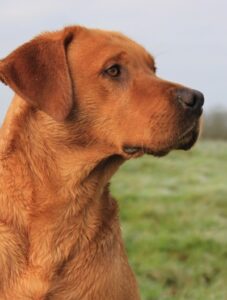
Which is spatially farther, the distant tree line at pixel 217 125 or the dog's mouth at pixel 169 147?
the distant tree line at pixel 217 125

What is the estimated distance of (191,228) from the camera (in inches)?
433

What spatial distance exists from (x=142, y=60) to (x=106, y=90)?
38cm

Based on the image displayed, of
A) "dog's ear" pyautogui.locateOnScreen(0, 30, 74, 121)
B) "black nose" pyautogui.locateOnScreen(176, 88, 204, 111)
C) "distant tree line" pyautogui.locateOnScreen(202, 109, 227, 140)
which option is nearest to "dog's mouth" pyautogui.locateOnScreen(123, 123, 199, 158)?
"black nose" pyautogui.locateOnScreen(176, 88, 204, 111)

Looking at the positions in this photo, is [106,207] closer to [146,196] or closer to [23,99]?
[23,99]

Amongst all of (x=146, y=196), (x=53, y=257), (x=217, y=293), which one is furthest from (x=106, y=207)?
(x=146, y=196)

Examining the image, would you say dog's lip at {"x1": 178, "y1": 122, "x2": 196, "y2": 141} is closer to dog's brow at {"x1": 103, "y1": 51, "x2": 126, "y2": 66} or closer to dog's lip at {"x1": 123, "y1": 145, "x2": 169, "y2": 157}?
dog's lip at {"x1": 123, "y1": 145, "x2": 169, "y2": 157}

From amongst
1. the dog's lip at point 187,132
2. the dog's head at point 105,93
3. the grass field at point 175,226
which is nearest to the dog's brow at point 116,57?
the dog's head at point 105,93

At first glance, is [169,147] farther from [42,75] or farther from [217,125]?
[217,125]

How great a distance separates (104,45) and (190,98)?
63cm

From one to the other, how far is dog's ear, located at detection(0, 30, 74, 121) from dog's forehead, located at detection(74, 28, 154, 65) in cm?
12

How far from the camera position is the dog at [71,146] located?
194 inches

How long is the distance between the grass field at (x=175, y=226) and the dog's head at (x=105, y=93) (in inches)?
128

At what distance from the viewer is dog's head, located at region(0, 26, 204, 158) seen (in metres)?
4.90

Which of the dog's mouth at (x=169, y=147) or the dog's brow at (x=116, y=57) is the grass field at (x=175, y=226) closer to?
the dog's mouth at (x=169, y=147)
